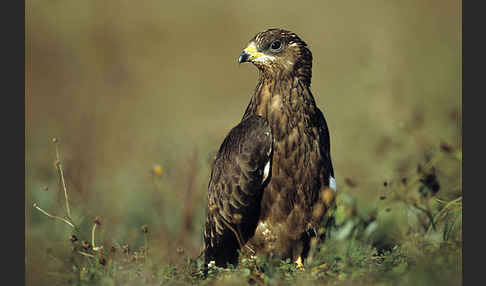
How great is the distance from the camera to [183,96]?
12.2 m

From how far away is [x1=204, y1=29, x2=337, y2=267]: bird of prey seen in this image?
4.73 metres

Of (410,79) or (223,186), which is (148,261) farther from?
(410,79)

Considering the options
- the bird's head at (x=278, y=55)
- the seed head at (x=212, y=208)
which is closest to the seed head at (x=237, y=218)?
the seed head at (x=212, y=208)

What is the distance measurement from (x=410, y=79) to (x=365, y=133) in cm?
150

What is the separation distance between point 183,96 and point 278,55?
7371mm

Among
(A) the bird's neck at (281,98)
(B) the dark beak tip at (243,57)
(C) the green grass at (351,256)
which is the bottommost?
(C) the green grass at (351,256)

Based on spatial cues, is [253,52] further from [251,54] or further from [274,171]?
[274,171]

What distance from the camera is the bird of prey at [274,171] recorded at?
15.5 feet

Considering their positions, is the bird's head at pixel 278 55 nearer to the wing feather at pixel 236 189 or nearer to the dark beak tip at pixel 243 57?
the dark beak tip at pixel 243 57

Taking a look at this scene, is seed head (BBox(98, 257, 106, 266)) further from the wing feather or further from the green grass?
the wing feather

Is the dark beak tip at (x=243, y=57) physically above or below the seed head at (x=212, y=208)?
above

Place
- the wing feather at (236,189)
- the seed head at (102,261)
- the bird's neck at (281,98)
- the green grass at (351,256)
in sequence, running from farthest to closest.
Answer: the bird's neck at (281,98), the wing feather at (236,189), the seed head at (102,261), the green grass at (351,256)

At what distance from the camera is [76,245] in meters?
4.64

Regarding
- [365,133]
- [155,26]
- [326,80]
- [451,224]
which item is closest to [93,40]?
[155,26]
